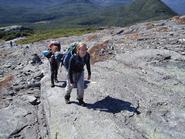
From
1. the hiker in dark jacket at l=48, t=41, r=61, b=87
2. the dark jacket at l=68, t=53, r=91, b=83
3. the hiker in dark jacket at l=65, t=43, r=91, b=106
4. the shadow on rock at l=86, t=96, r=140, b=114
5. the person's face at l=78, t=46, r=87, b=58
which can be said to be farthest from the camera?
the hiker in dark jacket at l=48, t=41, r=61, b=87

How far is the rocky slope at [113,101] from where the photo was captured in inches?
585

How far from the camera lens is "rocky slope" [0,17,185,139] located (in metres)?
14.9

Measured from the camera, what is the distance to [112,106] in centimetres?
1695

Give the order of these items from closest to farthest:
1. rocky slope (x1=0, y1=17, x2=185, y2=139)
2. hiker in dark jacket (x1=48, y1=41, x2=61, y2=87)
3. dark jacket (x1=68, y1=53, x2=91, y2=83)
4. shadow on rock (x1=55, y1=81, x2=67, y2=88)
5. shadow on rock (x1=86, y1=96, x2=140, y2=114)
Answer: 1. rocky slope (x1=0, y1=17, x2=185, y2=139)
2. dark jacket (x1=68, y1=53, x2=91, y2=83)
3. shadow on rock (x1=86, y1=96, x2=140, y2=114)
4. hiker in dark jacket (x1=48, y1=41, x2=61, y2=87)
5. shadow on rock (x1=55, y1=81, x2=67, y2=88)

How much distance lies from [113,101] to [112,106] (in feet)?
2.06

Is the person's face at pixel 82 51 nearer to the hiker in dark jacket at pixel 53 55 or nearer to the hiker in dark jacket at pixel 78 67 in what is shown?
the hiker in dark jacket at pixel 78 67

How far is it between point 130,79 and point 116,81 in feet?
2.79

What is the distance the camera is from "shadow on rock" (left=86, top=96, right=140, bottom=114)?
16.4 meters

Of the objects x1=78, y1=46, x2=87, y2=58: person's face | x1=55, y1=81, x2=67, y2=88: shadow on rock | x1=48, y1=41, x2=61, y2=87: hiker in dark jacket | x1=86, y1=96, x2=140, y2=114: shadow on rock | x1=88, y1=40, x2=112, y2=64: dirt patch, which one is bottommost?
x1=55, y1=81, x2=67, y2=88: shadow on rock

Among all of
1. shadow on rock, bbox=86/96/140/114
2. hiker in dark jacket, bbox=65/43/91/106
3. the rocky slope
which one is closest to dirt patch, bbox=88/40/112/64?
the rocky slope

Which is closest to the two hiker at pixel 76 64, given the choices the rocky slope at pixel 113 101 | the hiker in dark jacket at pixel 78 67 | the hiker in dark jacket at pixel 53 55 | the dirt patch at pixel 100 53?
the hiker in dark jacket at pixel 78 67

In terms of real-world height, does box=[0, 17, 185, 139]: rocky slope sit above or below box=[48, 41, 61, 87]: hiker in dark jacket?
below

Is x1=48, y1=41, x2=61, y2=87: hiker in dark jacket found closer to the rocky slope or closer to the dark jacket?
the rocky slope

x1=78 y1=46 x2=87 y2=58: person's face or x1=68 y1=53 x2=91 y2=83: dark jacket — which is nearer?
x1=78 y1=46 x2=87 y2=58: person's face
